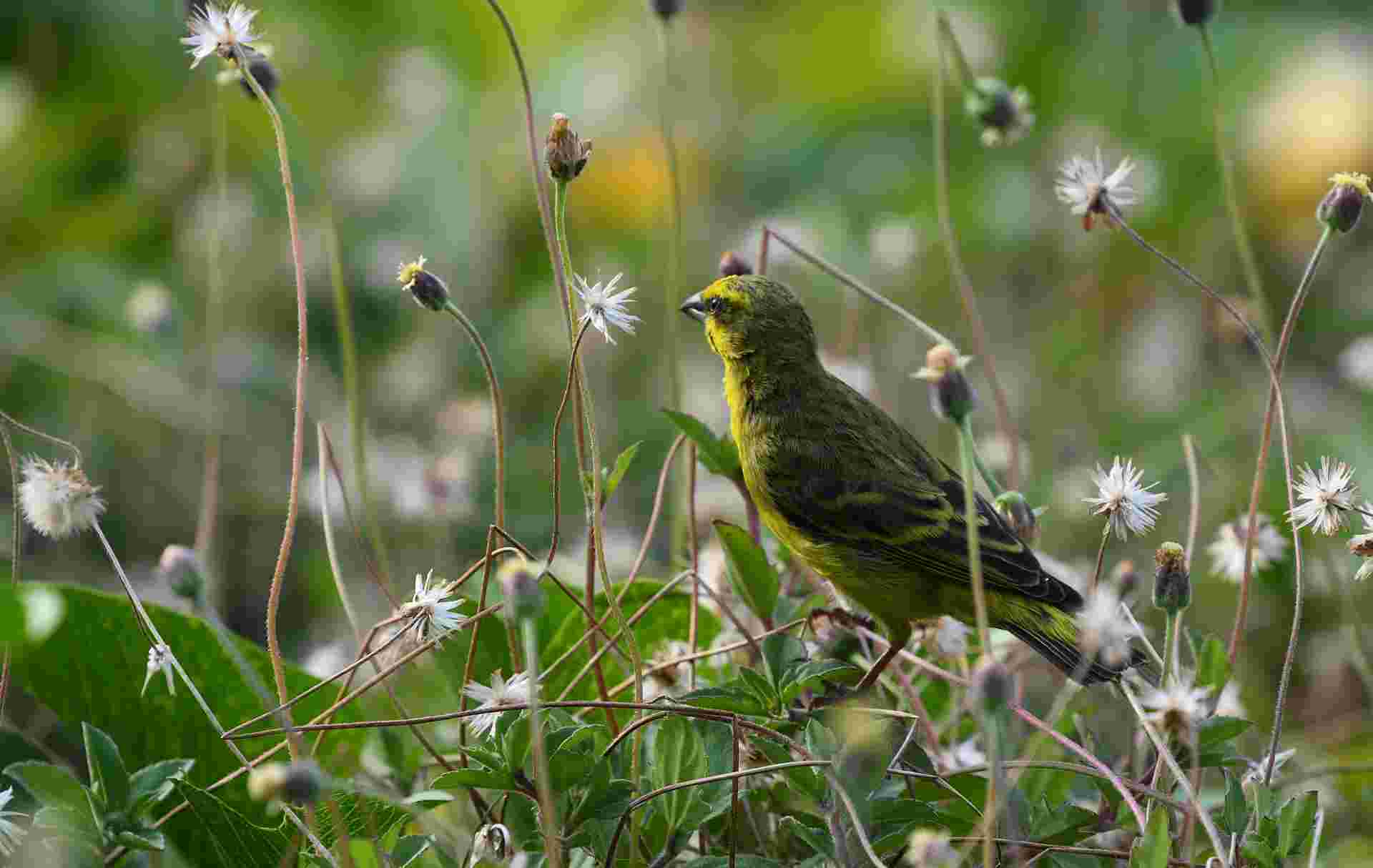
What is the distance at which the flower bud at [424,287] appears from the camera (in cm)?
162

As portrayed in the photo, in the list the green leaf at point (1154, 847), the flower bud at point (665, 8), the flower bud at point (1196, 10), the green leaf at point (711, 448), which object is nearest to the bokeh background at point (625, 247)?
the green leaf at point (711, 448)

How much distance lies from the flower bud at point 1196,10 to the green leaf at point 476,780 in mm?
1278

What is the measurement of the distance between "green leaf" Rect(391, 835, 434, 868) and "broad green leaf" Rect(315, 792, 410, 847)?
0.02 m

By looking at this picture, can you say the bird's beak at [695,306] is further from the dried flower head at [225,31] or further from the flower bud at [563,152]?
the dried flower head at [225,31]

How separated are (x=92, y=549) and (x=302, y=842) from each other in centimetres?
171

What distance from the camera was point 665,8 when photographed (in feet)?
6.74

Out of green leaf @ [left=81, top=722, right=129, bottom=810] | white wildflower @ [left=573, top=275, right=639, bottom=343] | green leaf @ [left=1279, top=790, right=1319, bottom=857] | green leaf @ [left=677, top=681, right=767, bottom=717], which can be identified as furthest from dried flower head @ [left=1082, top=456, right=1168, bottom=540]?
green leaf @ [left=81, top=722, right=129, bottom=810]

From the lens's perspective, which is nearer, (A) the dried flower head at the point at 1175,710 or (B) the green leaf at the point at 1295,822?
(A) the dried flower head at the point at 1175,710

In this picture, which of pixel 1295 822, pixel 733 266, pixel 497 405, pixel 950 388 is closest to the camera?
pixel 950 388

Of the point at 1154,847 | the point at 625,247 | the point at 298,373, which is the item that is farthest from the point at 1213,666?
the point at 625,247

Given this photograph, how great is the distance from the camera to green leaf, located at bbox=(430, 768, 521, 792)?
55.9 inches

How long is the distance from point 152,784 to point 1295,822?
115cm

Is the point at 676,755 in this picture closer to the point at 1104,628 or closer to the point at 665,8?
the point at 1104,628

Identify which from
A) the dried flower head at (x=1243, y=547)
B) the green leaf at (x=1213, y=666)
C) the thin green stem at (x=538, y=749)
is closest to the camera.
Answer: the thin green stem at (x=538, y=749)
